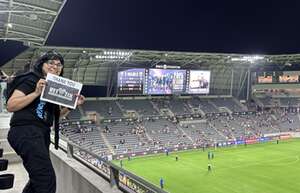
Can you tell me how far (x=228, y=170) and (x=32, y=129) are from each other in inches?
1184

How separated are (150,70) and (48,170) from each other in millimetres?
43419

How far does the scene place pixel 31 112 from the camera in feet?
9.74

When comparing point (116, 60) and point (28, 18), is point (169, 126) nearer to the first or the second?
point (116, 60)

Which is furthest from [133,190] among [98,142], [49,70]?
[98,142]

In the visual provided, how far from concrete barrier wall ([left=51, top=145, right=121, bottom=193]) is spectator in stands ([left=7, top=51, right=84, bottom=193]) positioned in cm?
113

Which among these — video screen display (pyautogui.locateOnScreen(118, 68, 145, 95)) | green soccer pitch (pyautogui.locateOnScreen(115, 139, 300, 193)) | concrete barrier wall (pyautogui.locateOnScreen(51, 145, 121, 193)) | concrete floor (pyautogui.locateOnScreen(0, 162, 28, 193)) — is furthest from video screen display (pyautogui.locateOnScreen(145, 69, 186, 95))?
concrete barrier wall (pyautogui.locateOnScreen(51, 145, 121, 193))

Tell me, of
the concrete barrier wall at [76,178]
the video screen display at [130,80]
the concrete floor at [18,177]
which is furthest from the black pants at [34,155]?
the video screen display at [130,80]

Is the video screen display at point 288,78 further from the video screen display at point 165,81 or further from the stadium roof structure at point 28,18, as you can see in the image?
the stadium roof structure at point 28,18

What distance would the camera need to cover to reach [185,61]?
51.1 metres

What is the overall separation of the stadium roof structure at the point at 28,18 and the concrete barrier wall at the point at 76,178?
445 inches

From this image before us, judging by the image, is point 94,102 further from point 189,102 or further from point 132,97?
point 189,102

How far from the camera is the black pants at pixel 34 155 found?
2838 mm

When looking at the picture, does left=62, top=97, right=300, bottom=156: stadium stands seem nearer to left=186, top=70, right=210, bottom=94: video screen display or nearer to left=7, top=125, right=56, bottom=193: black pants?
left=186, top=70, right=210, bottom=94: video screen display

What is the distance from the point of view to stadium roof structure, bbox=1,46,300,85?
1596 inches
